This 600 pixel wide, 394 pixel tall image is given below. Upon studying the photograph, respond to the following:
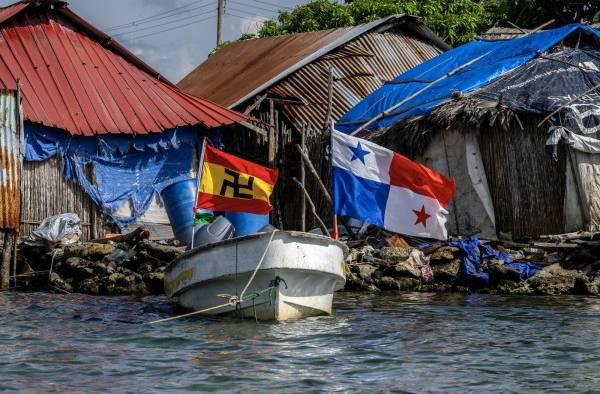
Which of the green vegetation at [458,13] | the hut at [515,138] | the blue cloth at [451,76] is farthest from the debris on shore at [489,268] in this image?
the green vegetation at [458,13]

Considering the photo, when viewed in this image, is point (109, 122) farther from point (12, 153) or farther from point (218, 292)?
point (218, 292)

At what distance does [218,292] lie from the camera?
16156mm

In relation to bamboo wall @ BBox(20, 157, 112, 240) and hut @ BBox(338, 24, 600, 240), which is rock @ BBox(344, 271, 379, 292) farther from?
bamboo wall @ BBox(20, 157, 112, 240)

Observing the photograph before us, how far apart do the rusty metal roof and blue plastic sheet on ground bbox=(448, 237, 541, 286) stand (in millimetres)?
8377

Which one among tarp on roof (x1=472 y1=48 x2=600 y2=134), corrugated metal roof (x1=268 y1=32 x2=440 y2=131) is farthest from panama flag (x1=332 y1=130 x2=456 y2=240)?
corrugated metal roof (x1=268 y1=32 x2=440 y2=131)

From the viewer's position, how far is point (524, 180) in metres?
22.0

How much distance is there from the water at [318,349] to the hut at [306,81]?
8.25 meters

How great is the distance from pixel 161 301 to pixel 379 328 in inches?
196

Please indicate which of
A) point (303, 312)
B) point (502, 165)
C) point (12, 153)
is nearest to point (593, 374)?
point (303, 312)

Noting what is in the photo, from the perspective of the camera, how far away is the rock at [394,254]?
21.1m

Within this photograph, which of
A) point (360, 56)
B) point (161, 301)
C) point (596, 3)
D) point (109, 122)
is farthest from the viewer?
point (596, 3)

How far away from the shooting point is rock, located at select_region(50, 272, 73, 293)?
2070cm

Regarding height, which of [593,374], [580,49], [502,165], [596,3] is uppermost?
[596,3]

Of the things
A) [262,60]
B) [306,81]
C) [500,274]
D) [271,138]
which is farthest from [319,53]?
[500,274]
